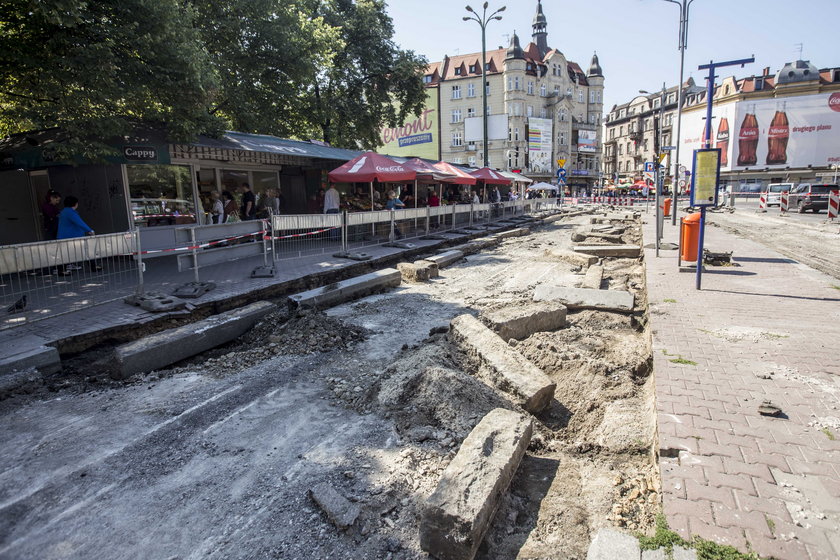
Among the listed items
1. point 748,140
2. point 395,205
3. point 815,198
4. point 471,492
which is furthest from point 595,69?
point 471,492

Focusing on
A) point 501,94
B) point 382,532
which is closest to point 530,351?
point 382,532

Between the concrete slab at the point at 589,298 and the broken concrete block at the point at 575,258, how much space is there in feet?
13.2

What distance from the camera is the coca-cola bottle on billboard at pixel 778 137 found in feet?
196

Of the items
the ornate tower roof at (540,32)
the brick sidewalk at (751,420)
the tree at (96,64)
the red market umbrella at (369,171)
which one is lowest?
the brick sidewalk at (751,420)

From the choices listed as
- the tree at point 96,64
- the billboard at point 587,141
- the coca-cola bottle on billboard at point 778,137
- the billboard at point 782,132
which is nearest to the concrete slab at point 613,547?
the tree at point 96,64

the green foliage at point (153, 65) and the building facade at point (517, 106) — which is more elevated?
the building facade at point (517, 106)

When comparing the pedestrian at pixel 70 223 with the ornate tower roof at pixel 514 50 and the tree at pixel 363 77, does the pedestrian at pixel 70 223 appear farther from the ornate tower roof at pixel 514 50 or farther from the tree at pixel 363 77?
the ornate tower roof at pixel 514 50

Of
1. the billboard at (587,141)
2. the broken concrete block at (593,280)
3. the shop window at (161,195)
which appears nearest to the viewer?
the broken concrete block at (593,280)

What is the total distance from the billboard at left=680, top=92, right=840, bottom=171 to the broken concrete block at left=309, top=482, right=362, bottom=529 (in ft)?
235

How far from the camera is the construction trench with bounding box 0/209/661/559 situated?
2.64 meters

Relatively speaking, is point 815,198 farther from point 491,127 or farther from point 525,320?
point 525,320

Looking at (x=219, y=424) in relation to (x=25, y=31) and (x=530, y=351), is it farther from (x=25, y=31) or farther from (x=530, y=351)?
(x=25, y=31)

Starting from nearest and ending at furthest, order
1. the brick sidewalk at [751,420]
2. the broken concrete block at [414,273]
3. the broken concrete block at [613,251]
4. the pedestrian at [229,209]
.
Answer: the brick sidewalk at [751,420], the broken concrete block at [414,273], the broken concrete block at [613,251], the pedestrian at [229,209]

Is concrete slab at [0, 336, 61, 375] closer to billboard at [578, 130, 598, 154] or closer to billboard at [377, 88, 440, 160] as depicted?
billboard at [377, 88, 440, 160]
